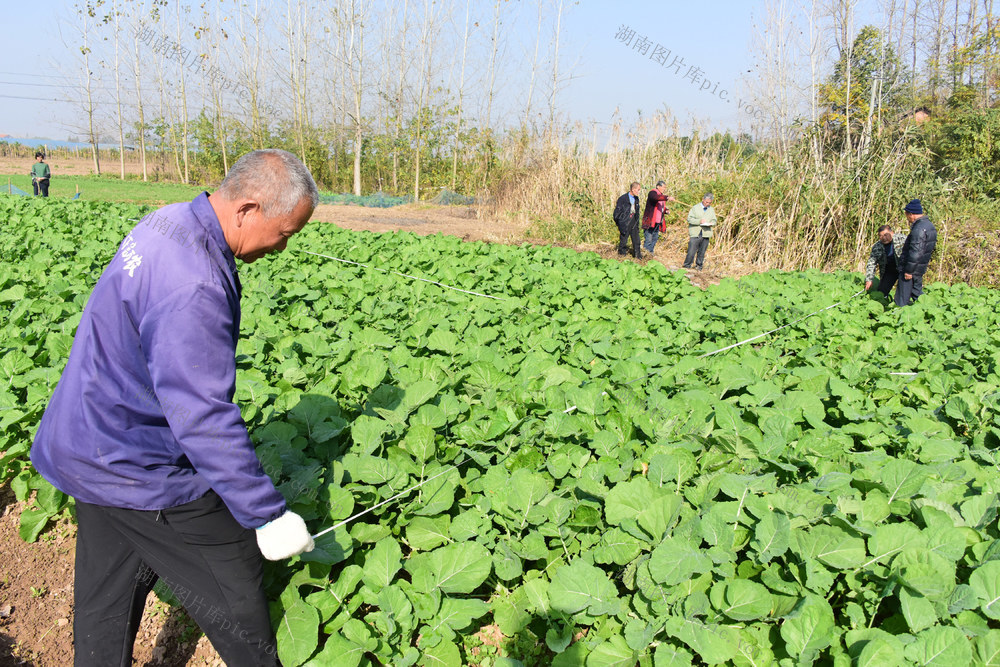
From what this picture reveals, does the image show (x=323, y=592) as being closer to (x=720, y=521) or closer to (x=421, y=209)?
(x=720, y=521)

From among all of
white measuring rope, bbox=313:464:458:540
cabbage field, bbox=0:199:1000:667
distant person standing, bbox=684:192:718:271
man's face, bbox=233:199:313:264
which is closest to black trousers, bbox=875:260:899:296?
cabbage field, bbox=0:199:1000:667

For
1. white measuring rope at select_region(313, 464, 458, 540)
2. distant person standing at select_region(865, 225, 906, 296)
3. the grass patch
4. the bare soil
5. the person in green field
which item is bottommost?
white measuring rope at select_region(313, 464, 458, 540)

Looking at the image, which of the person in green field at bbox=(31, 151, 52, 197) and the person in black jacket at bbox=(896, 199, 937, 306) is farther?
the person in green field at bbox=(31, 151, 52, 197)

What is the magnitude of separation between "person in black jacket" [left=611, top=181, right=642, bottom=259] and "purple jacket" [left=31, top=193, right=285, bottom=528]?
10.4 metres

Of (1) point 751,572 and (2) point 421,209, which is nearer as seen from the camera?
(1) point 751,572

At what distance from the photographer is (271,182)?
5.42 feet

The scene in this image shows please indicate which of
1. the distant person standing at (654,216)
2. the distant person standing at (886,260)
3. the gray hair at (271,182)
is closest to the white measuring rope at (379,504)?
the gray hair at (271,182)

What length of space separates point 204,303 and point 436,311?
340 cm

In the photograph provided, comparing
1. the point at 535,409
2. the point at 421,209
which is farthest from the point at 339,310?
the point at 421,209

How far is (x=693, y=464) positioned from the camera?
2.32 m

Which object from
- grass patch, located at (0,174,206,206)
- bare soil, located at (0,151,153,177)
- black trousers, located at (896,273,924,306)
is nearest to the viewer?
black trousers, located at (896,273,924,306)

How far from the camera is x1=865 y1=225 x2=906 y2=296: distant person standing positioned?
768cm

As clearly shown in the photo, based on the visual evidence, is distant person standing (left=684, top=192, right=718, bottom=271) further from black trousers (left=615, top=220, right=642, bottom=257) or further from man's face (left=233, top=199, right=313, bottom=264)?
man's face (left=233, top=199, right=313, bottom=264)

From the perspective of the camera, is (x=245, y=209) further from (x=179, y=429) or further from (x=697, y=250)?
Result: (x=697, y=250)
